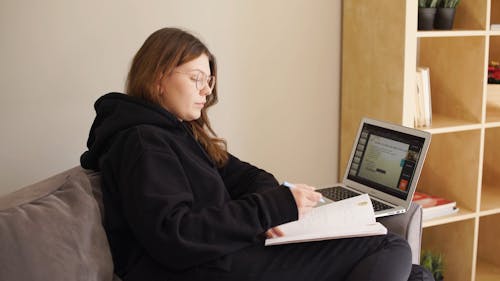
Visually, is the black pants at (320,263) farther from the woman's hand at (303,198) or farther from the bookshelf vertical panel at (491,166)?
the bookshelf vertical panel at (491,166)

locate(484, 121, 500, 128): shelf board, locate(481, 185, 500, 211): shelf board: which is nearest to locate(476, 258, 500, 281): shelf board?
locate(481, 185, 500, 211): shelf board

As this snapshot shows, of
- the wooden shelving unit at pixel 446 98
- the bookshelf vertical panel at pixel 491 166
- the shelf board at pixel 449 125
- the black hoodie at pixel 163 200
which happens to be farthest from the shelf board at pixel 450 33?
the black hoodie at pixel 163 200

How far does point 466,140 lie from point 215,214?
1.38 m

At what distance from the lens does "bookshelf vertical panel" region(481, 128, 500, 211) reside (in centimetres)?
294

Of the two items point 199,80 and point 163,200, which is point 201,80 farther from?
point 163,200

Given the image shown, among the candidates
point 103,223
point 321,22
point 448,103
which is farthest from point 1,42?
point 448,103

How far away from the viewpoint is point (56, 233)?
160 cm

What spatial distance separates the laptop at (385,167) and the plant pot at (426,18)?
479mm

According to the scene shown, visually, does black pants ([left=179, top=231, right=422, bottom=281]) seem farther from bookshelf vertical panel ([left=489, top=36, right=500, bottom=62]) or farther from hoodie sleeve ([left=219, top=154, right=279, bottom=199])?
bookshelf vertical panel ([left=489, top=36, right=500, bottom=62])

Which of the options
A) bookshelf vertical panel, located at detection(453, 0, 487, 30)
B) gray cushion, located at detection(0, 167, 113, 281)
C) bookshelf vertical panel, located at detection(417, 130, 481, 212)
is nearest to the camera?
gray cushion, located at detection(0, 167, 113, 281)

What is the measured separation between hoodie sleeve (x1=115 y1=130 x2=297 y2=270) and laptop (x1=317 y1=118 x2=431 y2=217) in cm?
47

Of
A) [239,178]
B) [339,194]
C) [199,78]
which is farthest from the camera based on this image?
[339,194]

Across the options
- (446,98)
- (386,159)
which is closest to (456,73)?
(446,98)

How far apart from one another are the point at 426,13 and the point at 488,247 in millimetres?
1120
